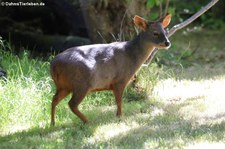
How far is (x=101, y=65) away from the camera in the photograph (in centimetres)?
639

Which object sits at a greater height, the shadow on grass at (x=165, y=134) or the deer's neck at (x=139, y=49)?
the deer's neck at (x=139, y=49)

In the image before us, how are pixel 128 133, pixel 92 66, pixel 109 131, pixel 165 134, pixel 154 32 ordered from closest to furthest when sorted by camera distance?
pixel 165 134
pixel 128 133
pixel 109 131
pixel 92 66
pixel 154 32

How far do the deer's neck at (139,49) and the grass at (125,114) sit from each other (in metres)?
0.74

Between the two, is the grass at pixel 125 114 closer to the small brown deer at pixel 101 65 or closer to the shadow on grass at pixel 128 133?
the shadow on grass at pixel 128 133

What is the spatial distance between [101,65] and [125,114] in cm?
90

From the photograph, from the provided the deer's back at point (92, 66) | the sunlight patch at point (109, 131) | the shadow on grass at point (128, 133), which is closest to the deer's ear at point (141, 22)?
the deer's back at point (92, 66)

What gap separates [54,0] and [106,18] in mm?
1806

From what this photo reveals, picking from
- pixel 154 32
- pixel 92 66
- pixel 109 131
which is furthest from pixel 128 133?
pixel 154 32

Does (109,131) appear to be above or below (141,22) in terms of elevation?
below

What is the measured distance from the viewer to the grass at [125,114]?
18.6ft

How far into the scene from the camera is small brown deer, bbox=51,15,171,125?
6.09 metres

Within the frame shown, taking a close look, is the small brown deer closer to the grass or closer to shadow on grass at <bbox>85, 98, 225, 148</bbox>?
the grass

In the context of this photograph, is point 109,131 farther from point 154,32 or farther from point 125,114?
point 154,32

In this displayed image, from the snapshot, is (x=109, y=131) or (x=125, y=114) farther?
(x=125, y=114)
